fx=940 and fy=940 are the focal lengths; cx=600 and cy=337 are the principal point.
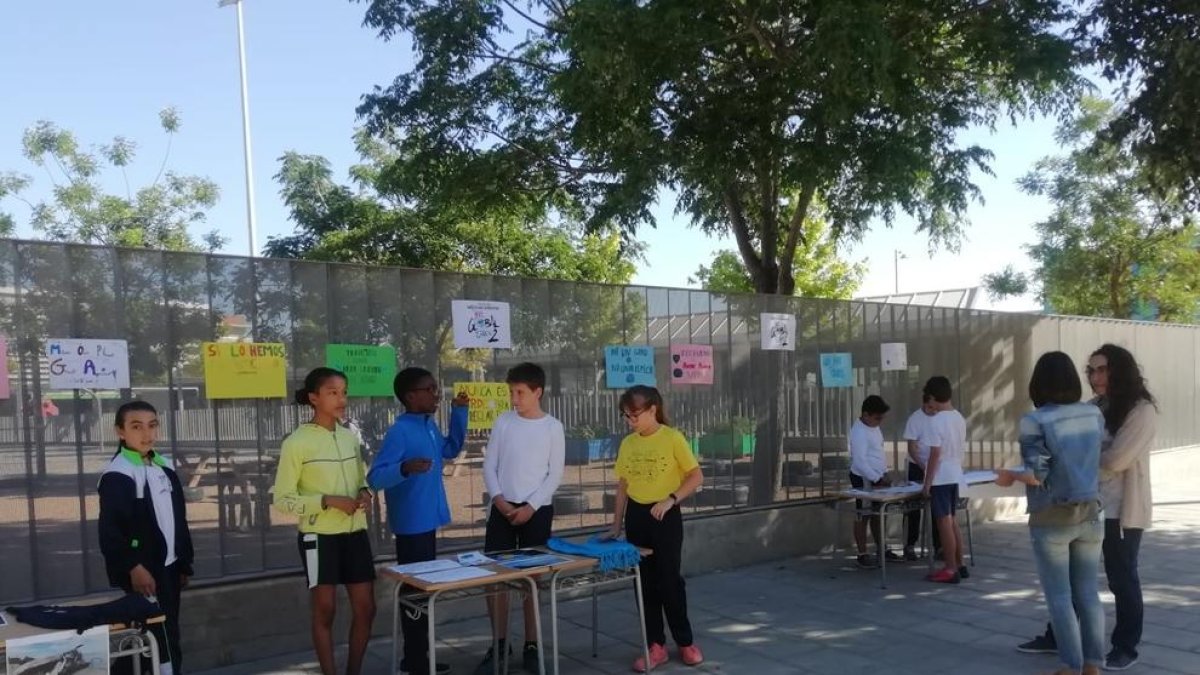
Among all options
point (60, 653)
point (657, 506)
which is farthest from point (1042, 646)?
point (60, 653)

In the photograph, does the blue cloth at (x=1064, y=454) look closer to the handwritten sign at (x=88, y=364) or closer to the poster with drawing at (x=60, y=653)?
the poster with drawing at (x=60, y=653)

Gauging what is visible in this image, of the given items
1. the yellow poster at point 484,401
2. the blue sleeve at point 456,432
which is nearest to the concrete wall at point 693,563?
the yellow poster at point 484,401

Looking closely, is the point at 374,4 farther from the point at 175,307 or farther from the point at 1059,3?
the point at 1059,3

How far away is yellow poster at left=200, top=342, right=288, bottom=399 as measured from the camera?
5910 millimetres

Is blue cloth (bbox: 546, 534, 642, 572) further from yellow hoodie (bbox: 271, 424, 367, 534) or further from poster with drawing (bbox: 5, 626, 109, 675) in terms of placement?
poster with drawing (bbox: 5, 626, 109, 675)

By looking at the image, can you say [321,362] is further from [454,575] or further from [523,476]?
[454,575]

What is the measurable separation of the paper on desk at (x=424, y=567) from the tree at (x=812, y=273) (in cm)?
2245

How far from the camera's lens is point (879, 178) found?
30.6ft

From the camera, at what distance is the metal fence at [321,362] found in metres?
5.36

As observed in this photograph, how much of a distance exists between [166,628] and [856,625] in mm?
4656

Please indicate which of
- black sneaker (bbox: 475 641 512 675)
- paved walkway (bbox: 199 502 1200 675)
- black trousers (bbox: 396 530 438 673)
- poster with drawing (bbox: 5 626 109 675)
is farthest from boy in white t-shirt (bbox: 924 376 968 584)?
poster with drawing (bbox: 5 626 109 675)

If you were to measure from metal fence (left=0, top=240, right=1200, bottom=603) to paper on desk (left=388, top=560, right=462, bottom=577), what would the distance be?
155 cm

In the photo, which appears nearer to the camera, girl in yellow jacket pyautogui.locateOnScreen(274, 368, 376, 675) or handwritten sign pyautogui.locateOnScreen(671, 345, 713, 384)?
girl in yellow jacket pyautogui.locateOnScreen(274, 368, 376, 675)

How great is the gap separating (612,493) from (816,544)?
112 inches
